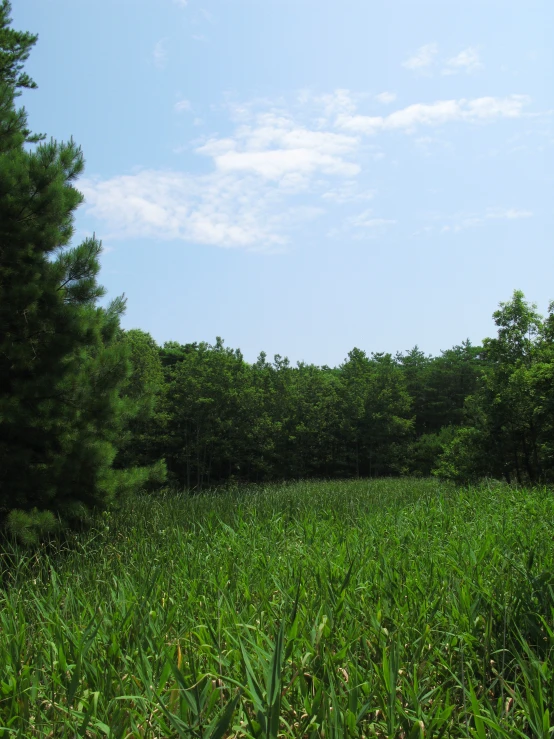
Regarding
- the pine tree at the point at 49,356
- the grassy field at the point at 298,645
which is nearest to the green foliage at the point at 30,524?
the pine tree at the point at 49,356

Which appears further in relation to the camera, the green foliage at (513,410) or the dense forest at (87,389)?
the green foliage at (513,410)

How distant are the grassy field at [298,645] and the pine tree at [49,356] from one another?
2005 millimetres

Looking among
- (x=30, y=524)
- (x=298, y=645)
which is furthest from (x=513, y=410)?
(x=298, y=645)

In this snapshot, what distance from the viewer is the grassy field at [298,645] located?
1881 millimetres

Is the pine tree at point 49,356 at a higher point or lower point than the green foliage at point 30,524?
higher

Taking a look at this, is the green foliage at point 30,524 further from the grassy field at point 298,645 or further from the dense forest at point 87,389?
the grassy field at point 298,645

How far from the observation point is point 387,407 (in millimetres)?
27484

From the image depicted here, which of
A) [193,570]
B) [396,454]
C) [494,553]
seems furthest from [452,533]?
[396,454]

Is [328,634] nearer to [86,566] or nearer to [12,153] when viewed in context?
[86,566]

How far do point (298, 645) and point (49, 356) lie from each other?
489 cm

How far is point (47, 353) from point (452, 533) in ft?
15.4

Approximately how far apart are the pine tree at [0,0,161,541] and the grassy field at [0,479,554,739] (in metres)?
2.01

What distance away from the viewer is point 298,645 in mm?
2381

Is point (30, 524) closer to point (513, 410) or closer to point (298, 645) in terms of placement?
point (298, 645)
